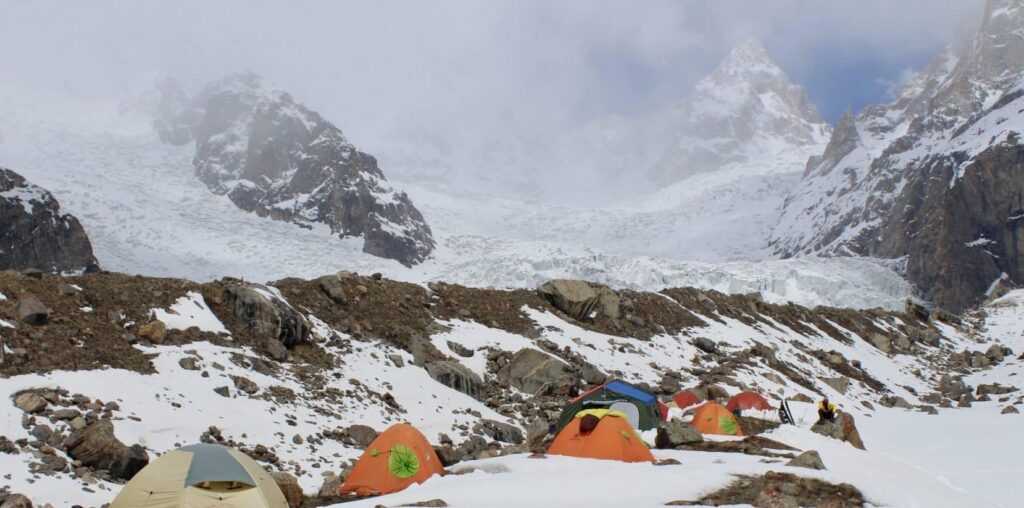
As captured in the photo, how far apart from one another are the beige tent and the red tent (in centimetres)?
1855

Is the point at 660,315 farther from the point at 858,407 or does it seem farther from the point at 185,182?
the point at 185,182

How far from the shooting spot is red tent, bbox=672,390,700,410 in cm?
2634

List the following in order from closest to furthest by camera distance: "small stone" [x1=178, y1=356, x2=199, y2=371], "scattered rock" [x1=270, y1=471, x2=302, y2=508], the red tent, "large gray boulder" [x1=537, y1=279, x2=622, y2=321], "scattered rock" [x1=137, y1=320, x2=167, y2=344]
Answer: "scattered rock" [x1=270, y1=471, x2=302, y2=508], "small stone" [x1=178, y1=356, x2=199, y2=371], "scattered rock" [x1=137, y1=320, x2=167, y2=344], the red tent, "large gray boulder" [x1=537, y1=279, x2=622, y2=321]

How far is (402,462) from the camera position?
14219 millimetres

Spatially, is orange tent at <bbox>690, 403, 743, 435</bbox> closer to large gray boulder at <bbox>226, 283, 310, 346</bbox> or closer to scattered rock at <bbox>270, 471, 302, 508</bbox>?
large gray boulder at <bbox>226, 283, 310, 346</bbox>

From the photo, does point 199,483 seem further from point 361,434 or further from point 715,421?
point 715,421

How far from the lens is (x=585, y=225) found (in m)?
194

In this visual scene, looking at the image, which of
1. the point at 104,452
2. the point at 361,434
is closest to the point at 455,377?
the point at 361,434

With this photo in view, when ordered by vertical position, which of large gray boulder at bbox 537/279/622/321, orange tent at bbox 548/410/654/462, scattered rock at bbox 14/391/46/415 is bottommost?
scattered rock at bbox 14/391/46/415

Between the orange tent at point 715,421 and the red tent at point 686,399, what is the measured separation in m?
2.44

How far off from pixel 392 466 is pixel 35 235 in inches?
4133

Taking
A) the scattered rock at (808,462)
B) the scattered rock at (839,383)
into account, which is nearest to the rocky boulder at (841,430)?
the scattered rock at (808,462)

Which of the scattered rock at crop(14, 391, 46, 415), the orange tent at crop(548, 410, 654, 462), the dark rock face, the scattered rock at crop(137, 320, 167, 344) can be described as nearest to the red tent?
the orange tent at crop(548, 410, 654, 462)

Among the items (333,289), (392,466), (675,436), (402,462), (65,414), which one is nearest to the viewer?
(65,414)
